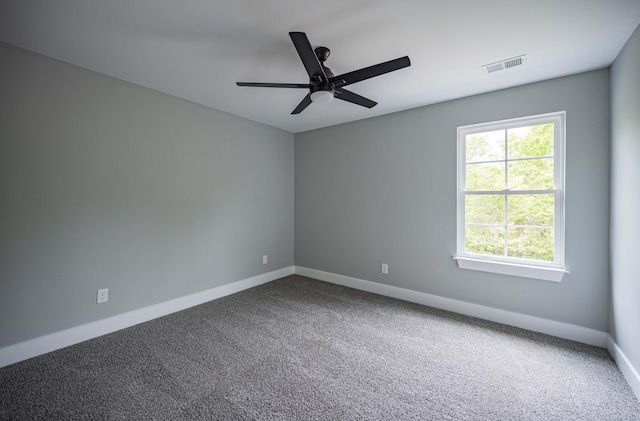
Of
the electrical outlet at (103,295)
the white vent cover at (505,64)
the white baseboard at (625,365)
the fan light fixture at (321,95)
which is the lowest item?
the white baseboard at (625,365)

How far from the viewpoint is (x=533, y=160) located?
109 inches

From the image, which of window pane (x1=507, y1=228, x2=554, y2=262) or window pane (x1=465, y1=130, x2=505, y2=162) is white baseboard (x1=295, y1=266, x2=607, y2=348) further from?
window pane (x1=465, y1=130, x2=505, y2=162)

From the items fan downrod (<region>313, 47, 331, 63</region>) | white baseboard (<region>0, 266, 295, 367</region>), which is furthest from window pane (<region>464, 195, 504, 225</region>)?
white baseboard (<region>0, 266, 295, 367</region>)

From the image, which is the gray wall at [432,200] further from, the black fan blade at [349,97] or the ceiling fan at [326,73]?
the ceiling fan at [326,73]

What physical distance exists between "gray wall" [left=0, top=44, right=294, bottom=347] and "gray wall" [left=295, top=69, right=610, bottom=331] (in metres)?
1.22

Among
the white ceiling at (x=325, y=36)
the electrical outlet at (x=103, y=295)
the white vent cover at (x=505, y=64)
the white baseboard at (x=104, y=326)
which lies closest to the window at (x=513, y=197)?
the white ceiling at (x=325, y=36)

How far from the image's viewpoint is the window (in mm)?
2664

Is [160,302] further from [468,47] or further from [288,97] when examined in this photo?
[468,47]

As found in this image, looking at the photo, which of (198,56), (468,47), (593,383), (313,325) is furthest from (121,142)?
(593,383)

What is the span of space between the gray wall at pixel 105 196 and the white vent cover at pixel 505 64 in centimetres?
299

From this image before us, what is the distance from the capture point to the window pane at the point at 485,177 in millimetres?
2961

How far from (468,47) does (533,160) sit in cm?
142

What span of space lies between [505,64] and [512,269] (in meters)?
1.98

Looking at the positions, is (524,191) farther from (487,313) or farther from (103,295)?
(103,295)
